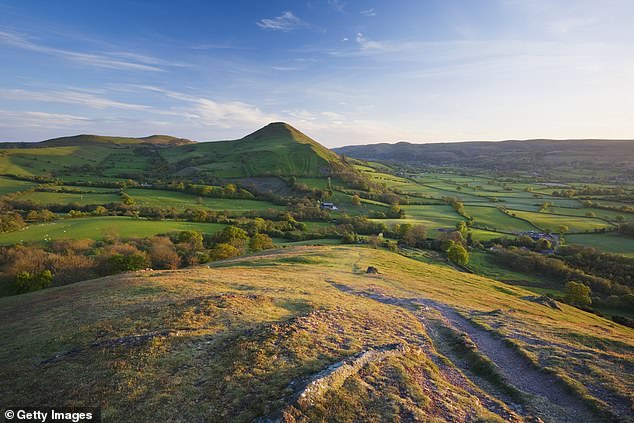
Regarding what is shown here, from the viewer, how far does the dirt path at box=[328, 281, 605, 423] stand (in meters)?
17.2

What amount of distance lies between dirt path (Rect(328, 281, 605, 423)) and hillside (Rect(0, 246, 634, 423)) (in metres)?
0.10

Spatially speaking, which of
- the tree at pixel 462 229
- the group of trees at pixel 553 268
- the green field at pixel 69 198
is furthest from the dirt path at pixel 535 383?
the green field at pixel 69 198

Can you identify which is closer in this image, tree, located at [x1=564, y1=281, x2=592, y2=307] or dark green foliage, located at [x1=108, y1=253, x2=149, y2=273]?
dark green foliage, located at [x1=108, y1=253, x2=149, y2=273]

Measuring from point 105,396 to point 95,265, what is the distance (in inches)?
2227

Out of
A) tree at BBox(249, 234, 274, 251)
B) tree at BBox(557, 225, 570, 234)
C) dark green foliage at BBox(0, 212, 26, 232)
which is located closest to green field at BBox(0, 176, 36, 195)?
dark green foliage at BBox(0, 212, 26, 232)

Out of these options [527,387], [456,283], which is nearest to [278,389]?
[527,387]

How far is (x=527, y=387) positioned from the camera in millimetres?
19812

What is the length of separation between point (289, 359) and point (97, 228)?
8706cm

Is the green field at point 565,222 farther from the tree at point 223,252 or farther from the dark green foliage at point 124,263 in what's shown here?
the dark green foliage at point 124,263

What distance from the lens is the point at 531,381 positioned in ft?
67.5

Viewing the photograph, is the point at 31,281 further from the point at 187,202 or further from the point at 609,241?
the point at 609,241

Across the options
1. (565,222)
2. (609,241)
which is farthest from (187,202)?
(609,241)

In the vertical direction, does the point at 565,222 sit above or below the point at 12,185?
below

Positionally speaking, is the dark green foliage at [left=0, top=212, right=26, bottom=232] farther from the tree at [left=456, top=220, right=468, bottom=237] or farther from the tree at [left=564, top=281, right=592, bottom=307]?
the tree at [left=564, top=281, right=592, bottom=307]
